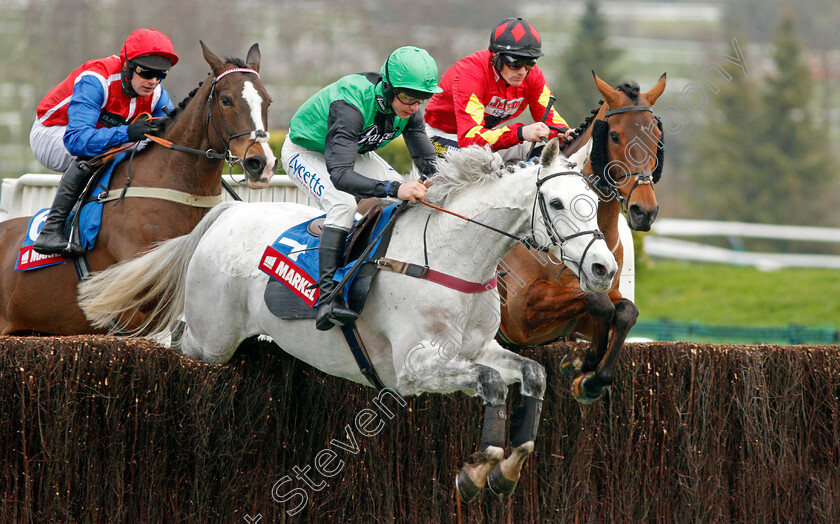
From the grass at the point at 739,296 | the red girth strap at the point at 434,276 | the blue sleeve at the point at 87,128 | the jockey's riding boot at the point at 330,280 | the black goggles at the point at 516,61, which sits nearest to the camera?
the red girth strap at the point at 434,276

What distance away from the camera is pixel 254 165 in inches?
215

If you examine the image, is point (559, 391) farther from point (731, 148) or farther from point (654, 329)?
point (731, 148)

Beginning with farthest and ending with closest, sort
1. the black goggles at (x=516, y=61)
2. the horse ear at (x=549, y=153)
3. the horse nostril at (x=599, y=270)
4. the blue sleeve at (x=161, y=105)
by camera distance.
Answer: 1. the blue sleeve at (x=161, y=105)
2. the black goggles at (x=516, y=61)
3. the horse ear at (x=549, y=153)
4. the horse nostril at (x=599, y=270)

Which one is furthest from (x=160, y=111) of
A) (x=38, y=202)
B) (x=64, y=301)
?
(x=38, y=202)

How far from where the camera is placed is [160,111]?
662 cm

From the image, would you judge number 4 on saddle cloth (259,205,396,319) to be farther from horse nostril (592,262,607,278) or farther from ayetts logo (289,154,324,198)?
horse nostril (592,262,607,278)

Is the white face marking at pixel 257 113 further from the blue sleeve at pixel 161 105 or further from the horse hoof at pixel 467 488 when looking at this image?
the horse hoof at pixel 467 488

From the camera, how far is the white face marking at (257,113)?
5473mm

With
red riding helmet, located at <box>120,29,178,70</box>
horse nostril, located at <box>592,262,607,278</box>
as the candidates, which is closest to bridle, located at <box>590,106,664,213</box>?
horse nostril, located at <box>592,262,607,278</box>

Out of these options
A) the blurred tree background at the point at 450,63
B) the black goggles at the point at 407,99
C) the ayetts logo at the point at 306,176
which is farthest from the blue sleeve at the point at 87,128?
the blurred tree background at the point at 450,63

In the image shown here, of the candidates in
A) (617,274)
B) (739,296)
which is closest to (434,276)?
(617,274)

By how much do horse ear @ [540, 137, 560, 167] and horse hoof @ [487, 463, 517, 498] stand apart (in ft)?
4.41

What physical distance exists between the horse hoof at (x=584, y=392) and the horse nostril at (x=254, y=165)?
2151 mm

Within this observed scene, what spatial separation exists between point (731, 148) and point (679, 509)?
34.2 metres
